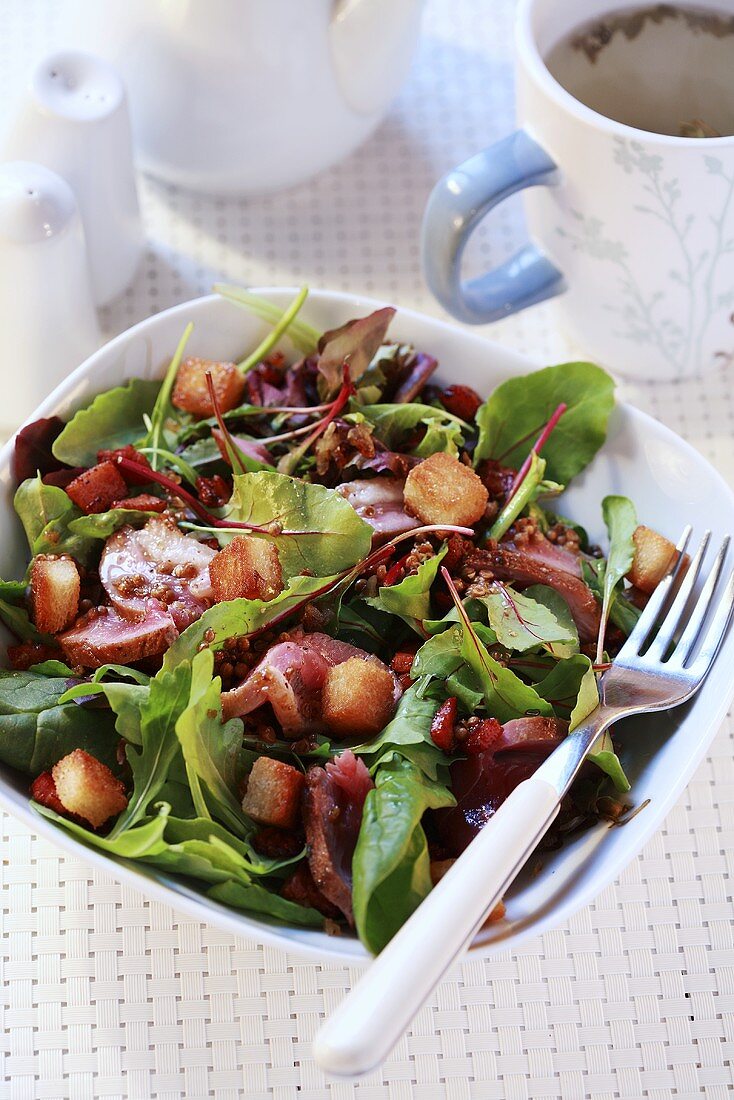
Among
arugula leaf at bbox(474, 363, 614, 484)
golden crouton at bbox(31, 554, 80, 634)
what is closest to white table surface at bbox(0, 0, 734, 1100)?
golden crouton at bbox(31, 554, 80, 634)

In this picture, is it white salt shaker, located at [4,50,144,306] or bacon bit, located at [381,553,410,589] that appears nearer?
bacon bit, located at [381,553,410,589]

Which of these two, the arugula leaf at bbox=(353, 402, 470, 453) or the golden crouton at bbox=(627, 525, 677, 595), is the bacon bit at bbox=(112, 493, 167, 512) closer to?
the arugula leaf at bbox=(353, 402, 470, 453)

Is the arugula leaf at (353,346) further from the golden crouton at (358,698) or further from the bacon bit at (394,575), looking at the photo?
the golden crouton at (358,698)

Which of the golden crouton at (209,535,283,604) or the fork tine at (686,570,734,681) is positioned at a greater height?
the golden crouton at (209,535,283,604)

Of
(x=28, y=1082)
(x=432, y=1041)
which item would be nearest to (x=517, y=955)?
(x=432, y=1041)

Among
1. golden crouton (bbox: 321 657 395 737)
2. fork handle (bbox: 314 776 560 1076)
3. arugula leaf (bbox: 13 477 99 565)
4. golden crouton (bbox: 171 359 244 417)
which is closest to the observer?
fork handle (bbox: 314 776 560 1076)

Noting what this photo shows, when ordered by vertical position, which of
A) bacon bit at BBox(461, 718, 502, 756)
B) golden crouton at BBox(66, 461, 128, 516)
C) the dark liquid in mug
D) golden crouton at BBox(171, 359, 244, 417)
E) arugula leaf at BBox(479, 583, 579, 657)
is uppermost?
the dark liquid in mug

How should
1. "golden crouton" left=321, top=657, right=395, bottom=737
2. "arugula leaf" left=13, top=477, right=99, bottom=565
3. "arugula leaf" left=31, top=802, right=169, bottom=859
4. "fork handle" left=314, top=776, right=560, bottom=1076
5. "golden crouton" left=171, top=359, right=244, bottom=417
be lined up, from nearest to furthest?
"fork handle" left=314, top=776, right=560, bottom=1076 < "arugula leaf" left=31, top=802, right=169, bottom=859 < "golden crouton" left=321, top=657, right=395, bottom=737 < "arugula leaf" left=13, top=477, right=99, bottom=565 < "golden crouton" left=171, top=359, right=244, bottom=417

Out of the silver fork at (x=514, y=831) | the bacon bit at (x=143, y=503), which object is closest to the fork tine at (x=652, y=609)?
the silver fork at (x=514, y=831)
